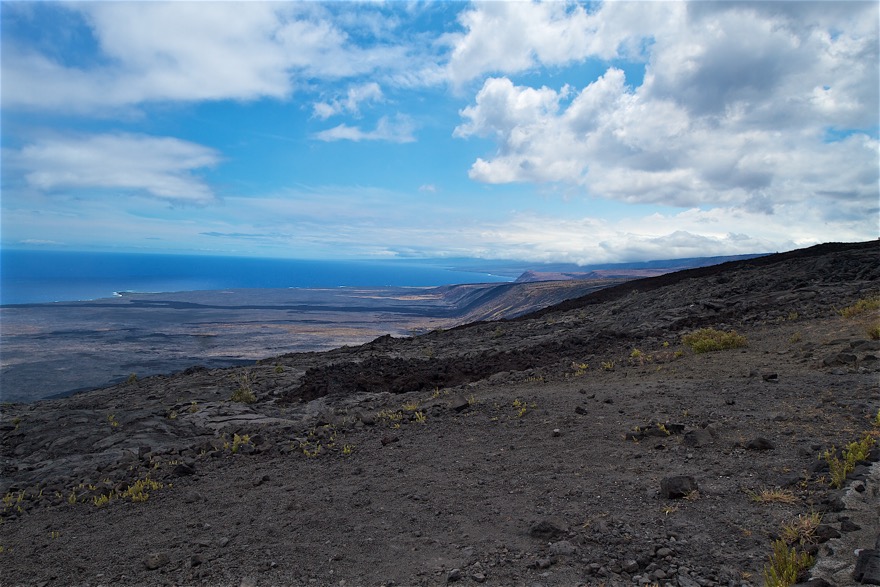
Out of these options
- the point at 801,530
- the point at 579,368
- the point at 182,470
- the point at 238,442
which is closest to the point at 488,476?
the point at 801,530

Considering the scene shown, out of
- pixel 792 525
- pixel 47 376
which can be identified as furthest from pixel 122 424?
pixel 47 376

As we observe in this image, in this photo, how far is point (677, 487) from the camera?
522 cm

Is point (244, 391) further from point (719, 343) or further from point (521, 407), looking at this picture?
point (719, 343)

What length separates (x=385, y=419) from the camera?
9695mm

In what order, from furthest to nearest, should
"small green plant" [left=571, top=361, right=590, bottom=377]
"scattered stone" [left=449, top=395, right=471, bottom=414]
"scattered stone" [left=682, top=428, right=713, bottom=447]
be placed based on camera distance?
"small green plant" [left=571, top=361, right=590, bottom=377] < "scattered stone" [left=449, top=395, right=471, bottom=414] < "scattered stone" [left=682, top=428, right=713, bottom=447]

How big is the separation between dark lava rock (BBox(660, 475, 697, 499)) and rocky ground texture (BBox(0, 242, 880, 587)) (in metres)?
0.02

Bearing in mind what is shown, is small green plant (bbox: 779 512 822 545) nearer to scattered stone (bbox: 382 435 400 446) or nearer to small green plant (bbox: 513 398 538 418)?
small green plant (bbox: 513 398 538 418)

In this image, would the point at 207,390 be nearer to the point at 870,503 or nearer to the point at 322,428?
the point at 322,428

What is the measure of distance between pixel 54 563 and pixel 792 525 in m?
8.22

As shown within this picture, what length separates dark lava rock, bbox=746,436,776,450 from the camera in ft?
20.0

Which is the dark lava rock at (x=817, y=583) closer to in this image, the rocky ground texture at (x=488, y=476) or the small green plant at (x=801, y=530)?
the rocky ground texture at (x=488, y=476)

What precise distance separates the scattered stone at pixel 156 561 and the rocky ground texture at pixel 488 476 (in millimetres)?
27

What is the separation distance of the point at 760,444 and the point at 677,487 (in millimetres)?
1768

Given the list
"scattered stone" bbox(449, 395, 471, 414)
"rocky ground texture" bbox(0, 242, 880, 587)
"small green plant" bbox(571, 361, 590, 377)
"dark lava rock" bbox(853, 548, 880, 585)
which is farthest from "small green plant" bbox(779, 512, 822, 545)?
"small green plant" bbox(571, 361, 590, 377)
